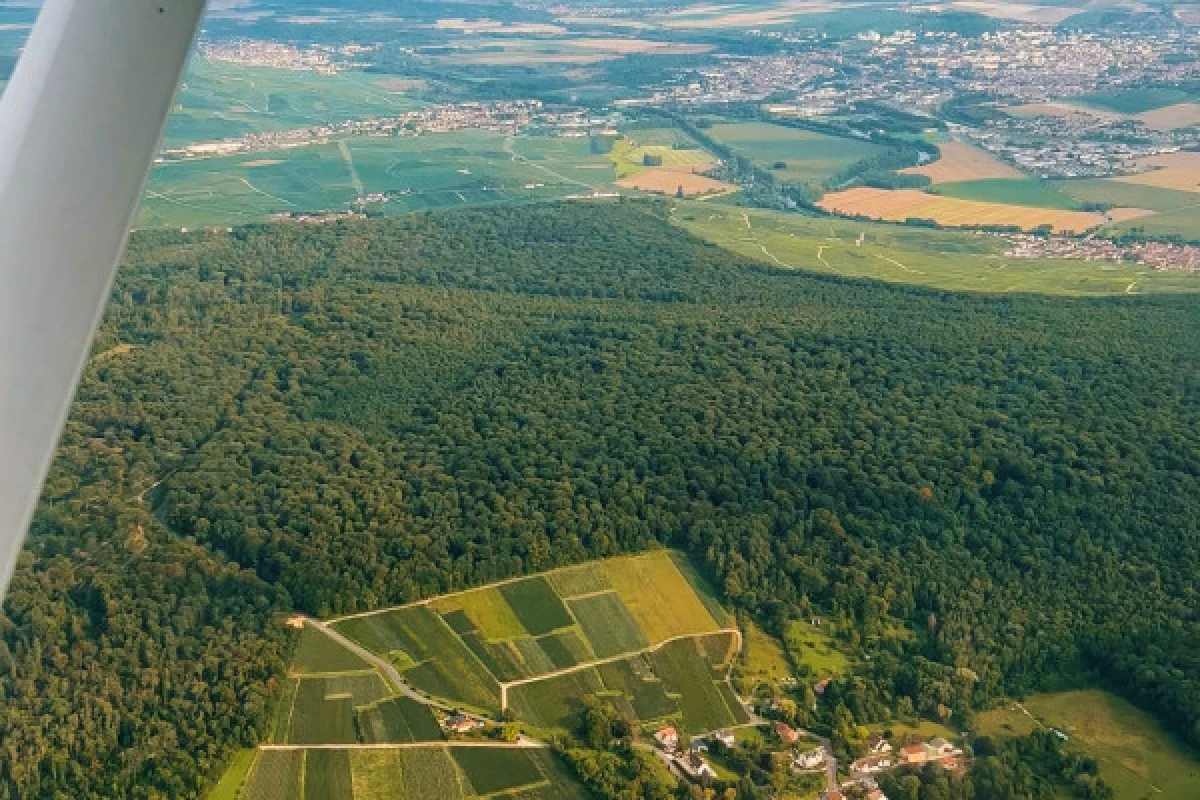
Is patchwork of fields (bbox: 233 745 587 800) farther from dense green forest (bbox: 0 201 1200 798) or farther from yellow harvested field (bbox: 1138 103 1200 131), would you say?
yellow harvested field (bbox: 1138 103 1200 131)

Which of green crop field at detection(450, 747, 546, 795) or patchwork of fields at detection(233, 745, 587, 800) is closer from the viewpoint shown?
patchwork of fields at detection(233, 745, 587, 800)

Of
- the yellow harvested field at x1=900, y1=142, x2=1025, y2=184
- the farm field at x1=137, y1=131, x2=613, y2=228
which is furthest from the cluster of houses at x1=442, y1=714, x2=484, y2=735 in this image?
the yellow harvested field at x1=900, y1=142, x2=1025, y2=184

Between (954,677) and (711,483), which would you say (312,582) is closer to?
(711,483)

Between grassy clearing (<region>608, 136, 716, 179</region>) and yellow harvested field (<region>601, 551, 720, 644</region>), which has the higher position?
grassy clearing (<region>608, 136, 716, 179</region>)

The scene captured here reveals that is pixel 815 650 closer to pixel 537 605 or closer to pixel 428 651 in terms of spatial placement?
pixel 537 605

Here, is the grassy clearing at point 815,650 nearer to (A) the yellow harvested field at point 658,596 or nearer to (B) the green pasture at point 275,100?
(A) the yellow harvested field at point 658,596
